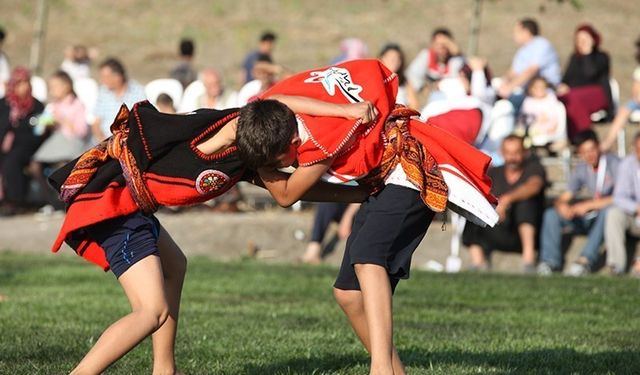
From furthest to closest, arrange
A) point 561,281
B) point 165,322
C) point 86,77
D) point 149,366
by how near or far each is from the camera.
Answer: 1. point 86,77
2. point 561,281
3. point 149,366
4. point 165,322

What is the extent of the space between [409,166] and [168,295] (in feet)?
4.41

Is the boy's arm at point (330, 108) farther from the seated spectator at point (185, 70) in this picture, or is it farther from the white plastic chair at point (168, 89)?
the seated spectator at point (185, 70)

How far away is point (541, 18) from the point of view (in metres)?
28.6

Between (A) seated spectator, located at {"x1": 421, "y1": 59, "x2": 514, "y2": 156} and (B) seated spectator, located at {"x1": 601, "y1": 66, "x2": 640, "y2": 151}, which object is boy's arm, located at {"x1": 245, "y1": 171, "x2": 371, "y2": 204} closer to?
(A) seated spectator, located at {"x1": 421, "y1": 59, "x2": 514, "y2": 156}

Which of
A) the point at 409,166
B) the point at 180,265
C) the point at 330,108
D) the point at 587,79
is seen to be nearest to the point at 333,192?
the point at 409,166

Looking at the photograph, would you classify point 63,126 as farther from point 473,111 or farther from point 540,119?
point 540,119

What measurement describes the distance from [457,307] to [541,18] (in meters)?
19.3

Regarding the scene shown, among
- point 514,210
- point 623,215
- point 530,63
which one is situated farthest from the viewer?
point 530,63

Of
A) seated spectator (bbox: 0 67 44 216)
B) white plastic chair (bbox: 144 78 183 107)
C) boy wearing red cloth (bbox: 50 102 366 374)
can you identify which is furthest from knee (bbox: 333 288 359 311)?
white plastic chair (bbox: 144 78 183 107)

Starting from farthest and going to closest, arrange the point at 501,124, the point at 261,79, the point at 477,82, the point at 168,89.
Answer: the point at 168,89 → the point at 261,79 → the point at 501,124 → the point at 477,82

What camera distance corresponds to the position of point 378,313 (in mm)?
5723

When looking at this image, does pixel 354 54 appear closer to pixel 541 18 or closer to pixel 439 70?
pixel 439 70

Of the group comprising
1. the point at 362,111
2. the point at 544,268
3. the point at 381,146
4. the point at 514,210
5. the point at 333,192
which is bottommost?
the point at 544,268

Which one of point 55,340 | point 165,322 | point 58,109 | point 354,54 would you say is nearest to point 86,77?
point 58,109
